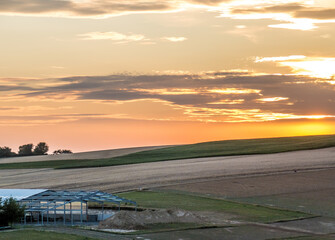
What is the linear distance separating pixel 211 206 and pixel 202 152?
232 ft

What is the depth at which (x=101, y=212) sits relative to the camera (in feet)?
259

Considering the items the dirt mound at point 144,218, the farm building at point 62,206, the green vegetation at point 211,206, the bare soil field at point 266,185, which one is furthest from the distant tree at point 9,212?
the bare soil field at point 266,185

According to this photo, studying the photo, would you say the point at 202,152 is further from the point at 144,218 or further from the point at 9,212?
the point at 9,212

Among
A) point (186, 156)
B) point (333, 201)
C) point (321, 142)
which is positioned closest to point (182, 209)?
point (333, 201)

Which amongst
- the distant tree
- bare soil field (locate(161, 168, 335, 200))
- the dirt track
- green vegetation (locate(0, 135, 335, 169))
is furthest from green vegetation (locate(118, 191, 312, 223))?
green vegetation (locate(0, 135, 335, 169))

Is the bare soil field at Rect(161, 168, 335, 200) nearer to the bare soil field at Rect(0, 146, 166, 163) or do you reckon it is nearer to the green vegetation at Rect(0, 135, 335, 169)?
the green vegetation at Rect(0, 135, 335, 169)

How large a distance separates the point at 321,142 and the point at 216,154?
87.5 ft

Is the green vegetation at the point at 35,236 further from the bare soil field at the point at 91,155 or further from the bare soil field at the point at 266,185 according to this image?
the bare soil field at the point at 91,155

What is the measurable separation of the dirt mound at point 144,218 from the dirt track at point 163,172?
2593 cm

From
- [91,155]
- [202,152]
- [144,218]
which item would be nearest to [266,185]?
[144,218]

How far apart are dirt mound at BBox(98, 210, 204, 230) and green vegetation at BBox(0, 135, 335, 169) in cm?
6473

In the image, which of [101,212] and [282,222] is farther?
[101,212]

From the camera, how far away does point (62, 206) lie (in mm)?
A: 76438

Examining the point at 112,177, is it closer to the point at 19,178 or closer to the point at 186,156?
the point at 19,178
